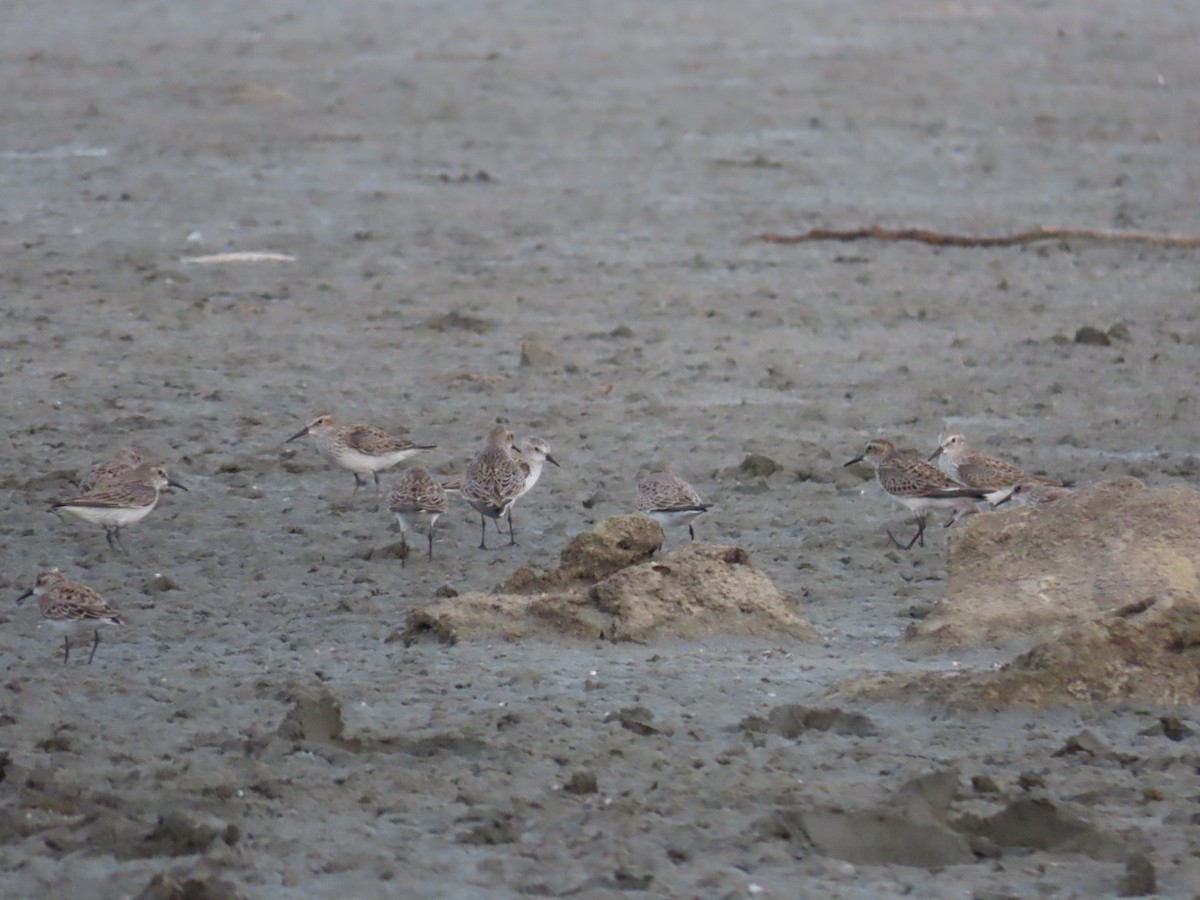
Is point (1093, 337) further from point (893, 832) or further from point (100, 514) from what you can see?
point (893, 832)

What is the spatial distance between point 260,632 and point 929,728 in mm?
3063

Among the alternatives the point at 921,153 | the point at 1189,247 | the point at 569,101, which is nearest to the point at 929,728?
the point at 1189,247

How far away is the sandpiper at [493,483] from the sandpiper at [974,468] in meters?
2.33

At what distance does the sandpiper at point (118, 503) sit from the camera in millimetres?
10023

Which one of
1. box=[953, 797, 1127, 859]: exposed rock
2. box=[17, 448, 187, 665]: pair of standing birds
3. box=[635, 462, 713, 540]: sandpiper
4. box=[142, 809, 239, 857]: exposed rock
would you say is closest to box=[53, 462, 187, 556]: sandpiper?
box=[17, 448, 187, 665]: pair of standing birds

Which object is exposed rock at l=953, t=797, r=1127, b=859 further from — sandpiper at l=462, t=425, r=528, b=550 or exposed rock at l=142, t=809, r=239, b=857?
sandpiper at l=462, t=425, r=528, b=550

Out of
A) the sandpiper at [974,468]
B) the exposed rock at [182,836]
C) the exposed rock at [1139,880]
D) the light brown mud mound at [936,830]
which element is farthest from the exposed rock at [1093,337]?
the exposed rock at [182,836]

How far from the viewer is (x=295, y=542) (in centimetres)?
1044

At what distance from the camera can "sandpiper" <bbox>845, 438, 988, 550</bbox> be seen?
10.7m

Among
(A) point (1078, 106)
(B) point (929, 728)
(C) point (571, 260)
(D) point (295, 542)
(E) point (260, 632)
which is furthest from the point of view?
(A) point (1078, 106)

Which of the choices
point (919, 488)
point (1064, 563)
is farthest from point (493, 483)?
point (1064, 563)

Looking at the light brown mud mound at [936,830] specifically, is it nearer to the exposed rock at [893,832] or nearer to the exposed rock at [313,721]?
the exposed rock at [893,832]

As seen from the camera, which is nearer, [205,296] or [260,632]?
[260,632]

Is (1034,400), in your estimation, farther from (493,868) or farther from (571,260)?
(493,868)
